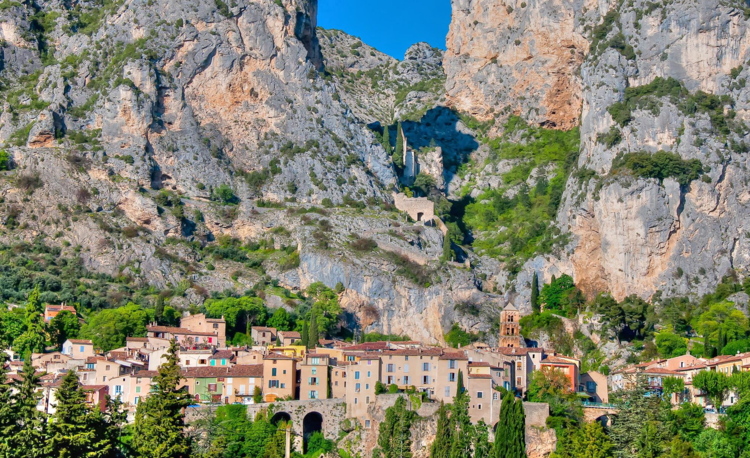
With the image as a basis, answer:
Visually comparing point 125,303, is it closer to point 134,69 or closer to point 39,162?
point 39,162

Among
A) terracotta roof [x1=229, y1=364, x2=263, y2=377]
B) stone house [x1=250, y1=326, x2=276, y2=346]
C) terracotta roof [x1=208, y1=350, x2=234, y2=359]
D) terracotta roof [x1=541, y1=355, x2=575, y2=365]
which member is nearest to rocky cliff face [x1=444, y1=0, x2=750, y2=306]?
terracotta roof [x1=541, y1=355, x2=575, y2=365]

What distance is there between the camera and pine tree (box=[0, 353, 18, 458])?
52.8m

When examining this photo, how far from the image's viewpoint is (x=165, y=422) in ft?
191

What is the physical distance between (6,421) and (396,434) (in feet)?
114

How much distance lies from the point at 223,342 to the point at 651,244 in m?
40.8

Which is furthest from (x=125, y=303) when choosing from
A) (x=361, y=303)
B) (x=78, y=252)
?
(x=361, y=303)

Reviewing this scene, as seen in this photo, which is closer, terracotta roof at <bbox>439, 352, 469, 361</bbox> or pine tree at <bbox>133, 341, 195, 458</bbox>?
pine tree at <bbox>133, 341, 195, 458</bbox>

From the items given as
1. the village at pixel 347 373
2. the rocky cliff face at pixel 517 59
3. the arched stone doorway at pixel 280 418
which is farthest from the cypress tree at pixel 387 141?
the arched stone doorway at pixel 280 418

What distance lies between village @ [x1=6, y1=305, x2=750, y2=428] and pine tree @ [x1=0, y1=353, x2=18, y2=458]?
26058 millimetres

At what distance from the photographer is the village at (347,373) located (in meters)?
85.8

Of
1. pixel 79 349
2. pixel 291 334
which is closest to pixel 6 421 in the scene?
pixel 79 349

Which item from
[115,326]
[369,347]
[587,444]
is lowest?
[587,444]

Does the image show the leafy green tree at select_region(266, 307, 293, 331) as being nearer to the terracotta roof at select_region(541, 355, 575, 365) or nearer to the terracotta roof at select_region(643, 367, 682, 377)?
the terracotta roof at select_region(541, 355, 575, 365)

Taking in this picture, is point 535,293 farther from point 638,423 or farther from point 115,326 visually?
point 115,326
